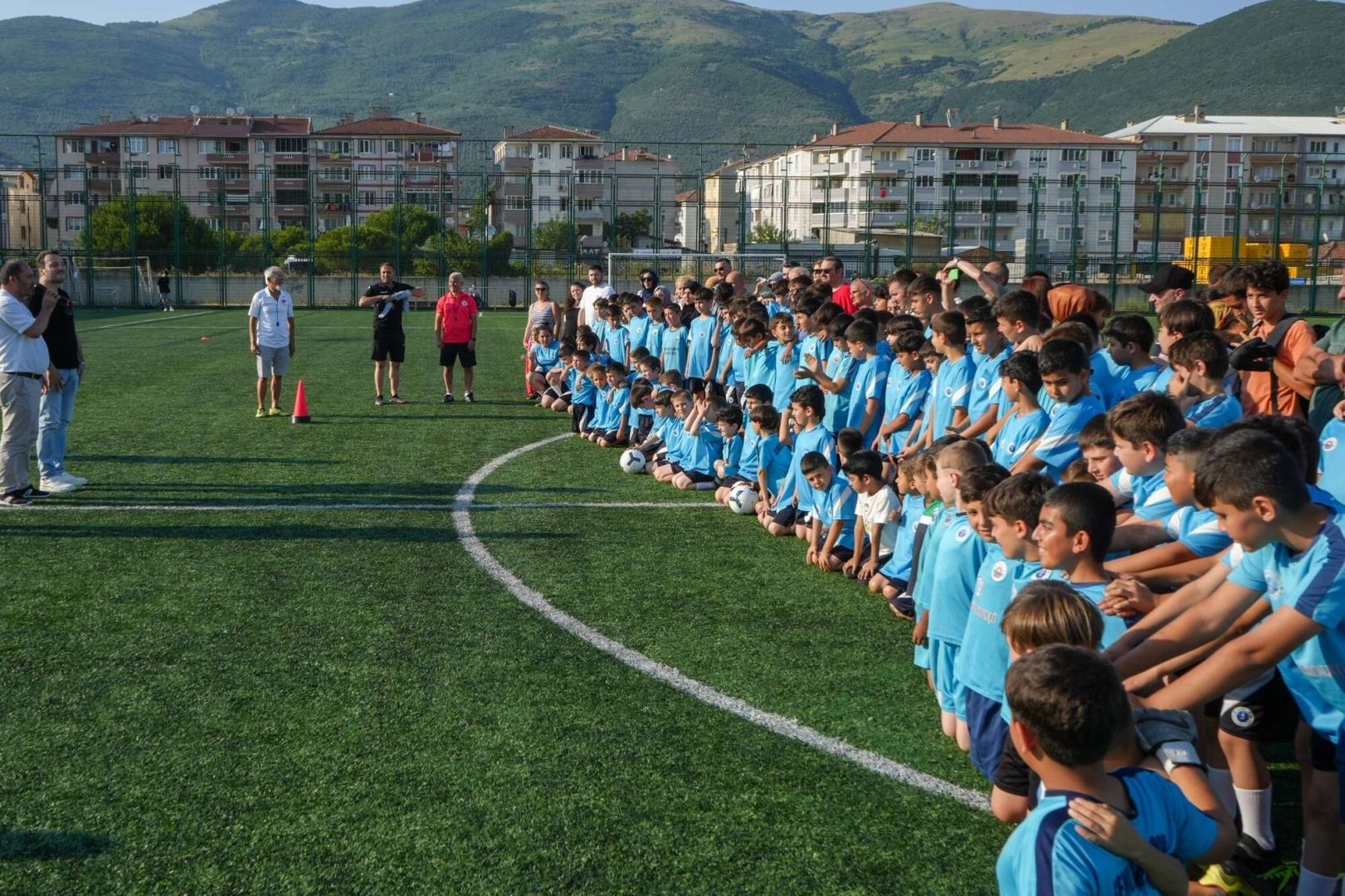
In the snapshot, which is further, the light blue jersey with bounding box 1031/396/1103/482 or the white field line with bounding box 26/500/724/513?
the white field line with bounding box 26/500/724/513

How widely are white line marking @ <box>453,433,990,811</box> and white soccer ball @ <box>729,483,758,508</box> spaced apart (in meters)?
2.18

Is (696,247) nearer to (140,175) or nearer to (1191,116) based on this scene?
(140,175)

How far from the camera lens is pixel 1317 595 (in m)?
3.41

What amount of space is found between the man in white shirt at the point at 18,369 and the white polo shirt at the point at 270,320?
452 centimetres

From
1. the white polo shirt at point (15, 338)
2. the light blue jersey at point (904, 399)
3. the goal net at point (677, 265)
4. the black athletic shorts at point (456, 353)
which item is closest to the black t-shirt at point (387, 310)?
the black athletic shorts at point (456, 353)

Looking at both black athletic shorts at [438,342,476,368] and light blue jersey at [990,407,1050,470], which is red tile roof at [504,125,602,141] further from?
light blue jersey at [990,407,1050,470]

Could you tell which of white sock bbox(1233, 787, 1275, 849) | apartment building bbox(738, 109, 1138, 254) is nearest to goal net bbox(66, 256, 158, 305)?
apartment building bbox(738, 109, 1138, 254)

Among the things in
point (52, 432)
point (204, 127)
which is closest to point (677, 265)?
point (52, 432)

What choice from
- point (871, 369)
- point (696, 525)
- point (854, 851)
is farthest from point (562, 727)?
point (871, 369)

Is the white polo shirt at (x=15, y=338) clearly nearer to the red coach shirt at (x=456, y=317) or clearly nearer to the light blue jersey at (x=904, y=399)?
the light blue jersey at (x=904, y=399)

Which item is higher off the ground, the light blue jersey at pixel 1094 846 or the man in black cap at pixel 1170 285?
the man in black cap at pixel 1170 285

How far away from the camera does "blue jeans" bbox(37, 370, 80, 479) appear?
988 cm

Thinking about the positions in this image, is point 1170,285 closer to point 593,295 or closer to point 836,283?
point 836,283

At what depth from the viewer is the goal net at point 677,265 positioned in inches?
1513
